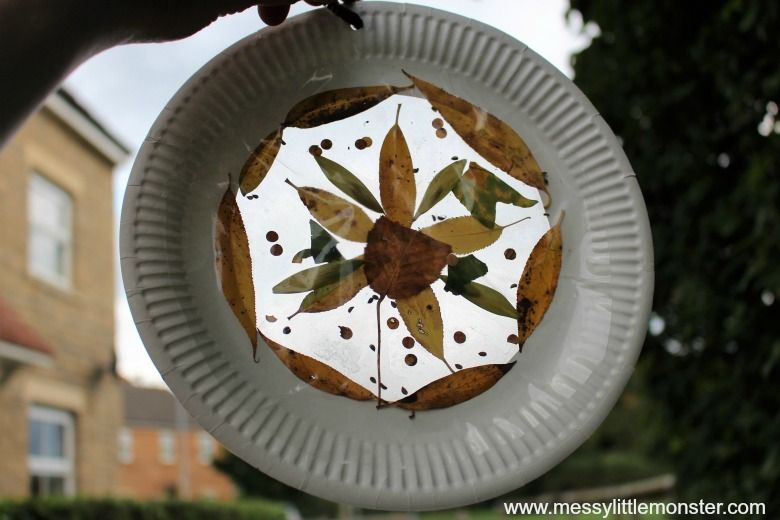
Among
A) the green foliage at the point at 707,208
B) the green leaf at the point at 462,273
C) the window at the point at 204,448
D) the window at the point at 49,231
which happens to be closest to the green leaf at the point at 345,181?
the green leaf at the point at 462,273

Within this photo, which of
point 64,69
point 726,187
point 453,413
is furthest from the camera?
point 726,187

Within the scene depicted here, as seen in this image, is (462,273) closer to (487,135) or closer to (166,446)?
(487,135)

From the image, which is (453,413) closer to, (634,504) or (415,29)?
(415,29)

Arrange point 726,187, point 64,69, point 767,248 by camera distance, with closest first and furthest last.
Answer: point 64,69 < point 767,248 < point 726,187

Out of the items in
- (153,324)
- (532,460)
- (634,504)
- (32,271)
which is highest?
(32,271)

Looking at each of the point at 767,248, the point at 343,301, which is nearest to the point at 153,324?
the point at 343,301

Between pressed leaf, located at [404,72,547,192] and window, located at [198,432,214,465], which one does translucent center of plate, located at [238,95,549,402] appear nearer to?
pressed leaf, located at [404,72,547,192]

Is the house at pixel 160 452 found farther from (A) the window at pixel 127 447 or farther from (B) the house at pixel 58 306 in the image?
(B) the house at pixel 58 306

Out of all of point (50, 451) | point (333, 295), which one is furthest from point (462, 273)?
point (50, 451)
